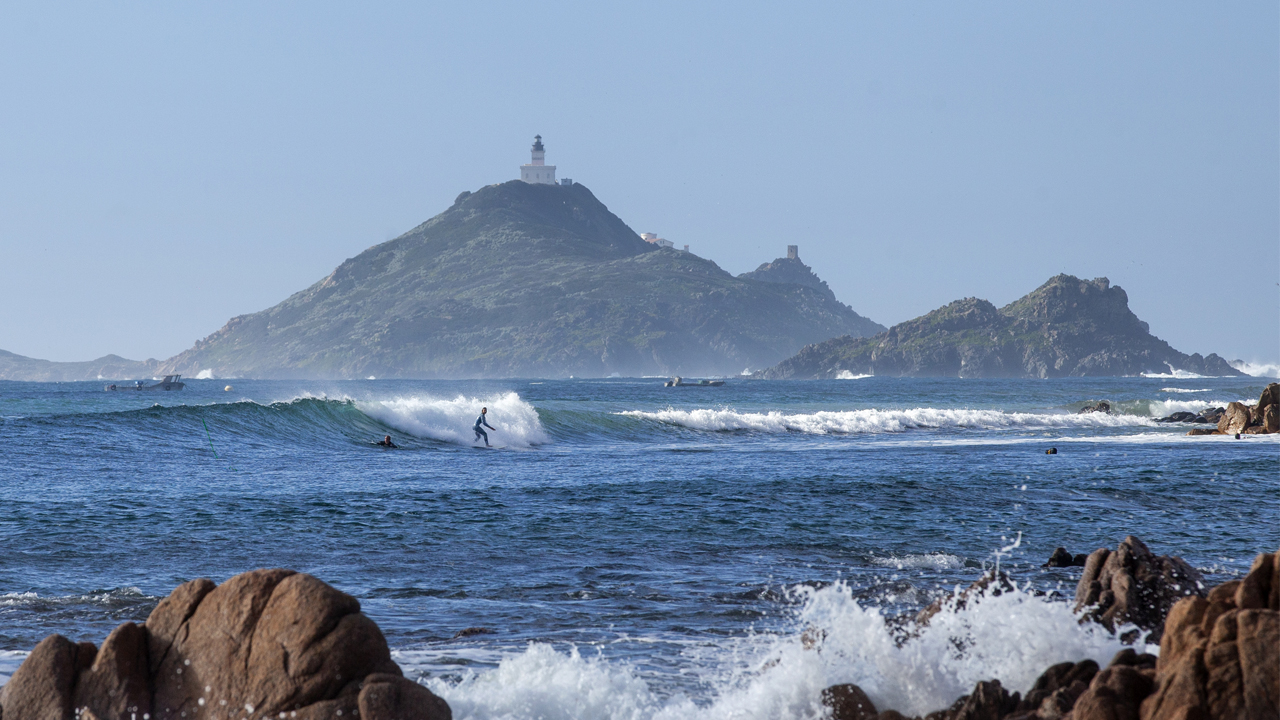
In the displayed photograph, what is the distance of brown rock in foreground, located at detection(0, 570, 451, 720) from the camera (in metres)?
6.27

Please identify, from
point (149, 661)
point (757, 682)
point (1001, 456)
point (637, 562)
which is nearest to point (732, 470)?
point (1001, 456)

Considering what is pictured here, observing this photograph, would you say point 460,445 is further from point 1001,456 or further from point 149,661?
point 149,661

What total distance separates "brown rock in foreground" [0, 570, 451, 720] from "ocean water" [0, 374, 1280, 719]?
44.9 inches

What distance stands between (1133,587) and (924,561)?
191 inches

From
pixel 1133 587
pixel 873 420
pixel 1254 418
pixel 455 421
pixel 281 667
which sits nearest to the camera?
pixel 281 667

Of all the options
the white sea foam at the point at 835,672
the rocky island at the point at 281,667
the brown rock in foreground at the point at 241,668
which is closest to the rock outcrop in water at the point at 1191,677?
the rocky island at the point at 281,667

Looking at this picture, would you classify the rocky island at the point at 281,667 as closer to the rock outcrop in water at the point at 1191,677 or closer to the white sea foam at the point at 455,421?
the rock outcrop in water at the point at 1191,677

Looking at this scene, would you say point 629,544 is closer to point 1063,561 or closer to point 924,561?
point 924,561

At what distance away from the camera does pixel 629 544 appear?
48.8 ft

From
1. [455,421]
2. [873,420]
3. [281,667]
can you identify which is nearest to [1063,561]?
[281,667]

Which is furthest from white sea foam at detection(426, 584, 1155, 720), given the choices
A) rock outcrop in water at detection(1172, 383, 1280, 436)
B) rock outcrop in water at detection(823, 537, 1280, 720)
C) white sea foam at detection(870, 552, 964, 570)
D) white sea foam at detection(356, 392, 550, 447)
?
rock outcrop in water at detection(1172, 383, 1280, 436)

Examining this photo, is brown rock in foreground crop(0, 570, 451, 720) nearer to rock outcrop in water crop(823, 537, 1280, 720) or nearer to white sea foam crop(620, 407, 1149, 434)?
rock outcrop in water crop(823, 537, 1280, 720)

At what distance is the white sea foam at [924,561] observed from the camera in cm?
1317

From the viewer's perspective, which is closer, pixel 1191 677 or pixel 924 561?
pixel 1191 677
